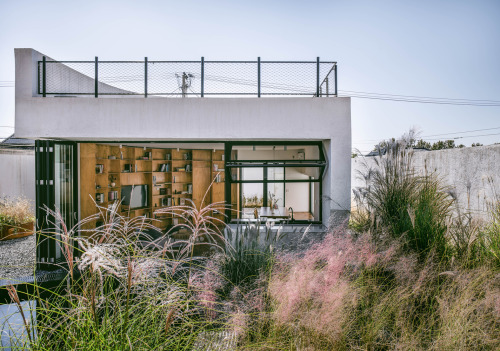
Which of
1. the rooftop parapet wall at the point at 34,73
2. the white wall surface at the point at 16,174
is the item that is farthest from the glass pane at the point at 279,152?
the white wall surface at the point at 16,174

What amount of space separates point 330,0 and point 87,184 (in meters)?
7.66

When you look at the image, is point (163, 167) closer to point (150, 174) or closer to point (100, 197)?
point (150, 174)

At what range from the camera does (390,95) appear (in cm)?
2316

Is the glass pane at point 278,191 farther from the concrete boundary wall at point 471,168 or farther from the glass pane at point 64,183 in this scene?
the glass pane at point 64,183

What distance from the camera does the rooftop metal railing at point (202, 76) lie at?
601 cm

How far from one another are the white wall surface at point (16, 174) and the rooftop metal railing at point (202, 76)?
23.0 feet

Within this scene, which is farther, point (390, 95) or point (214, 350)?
point (390, 95)

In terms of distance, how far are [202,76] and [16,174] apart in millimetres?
9517

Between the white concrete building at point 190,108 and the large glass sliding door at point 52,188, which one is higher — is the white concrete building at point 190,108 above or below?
above

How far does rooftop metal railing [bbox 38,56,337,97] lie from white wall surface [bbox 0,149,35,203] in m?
7.02

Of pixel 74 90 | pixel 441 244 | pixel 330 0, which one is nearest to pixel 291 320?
pixel 441 244

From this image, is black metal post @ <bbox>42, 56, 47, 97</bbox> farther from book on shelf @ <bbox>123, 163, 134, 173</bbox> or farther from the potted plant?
the potted plant

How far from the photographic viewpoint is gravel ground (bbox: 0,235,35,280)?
18.7 ft

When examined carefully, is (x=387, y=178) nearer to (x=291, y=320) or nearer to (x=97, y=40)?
(x=291, y=320)
